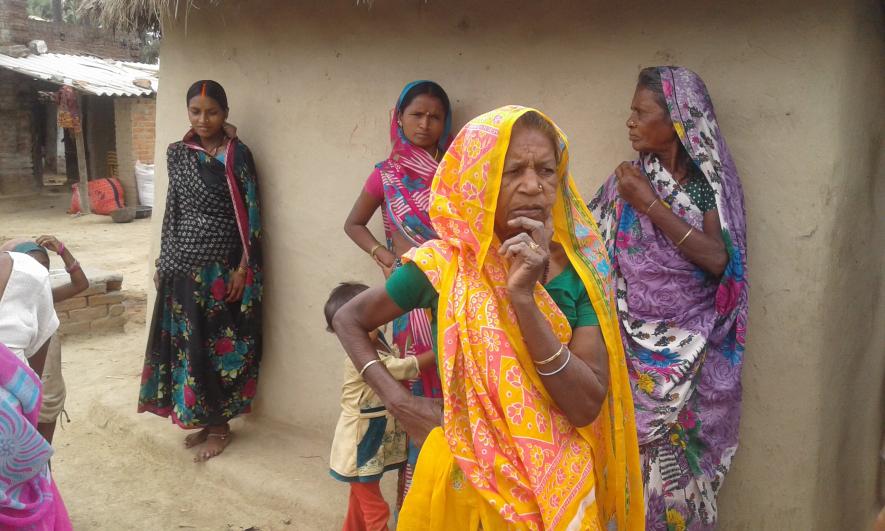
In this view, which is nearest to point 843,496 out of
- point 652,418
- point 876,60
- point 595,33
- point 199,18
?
point 652,418

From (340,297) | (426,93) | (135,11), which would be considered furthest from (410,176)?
(135,11)

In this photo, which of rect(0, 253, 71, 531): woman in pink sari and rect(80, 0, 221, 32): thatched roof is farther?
rect(80, 0, 221, 32): thatched roof

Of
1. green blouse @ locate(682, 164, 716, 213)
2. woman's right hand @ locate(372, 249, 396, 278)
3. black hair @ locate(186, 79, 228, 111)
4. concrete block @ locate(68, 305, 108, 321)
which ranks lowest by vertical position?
concrete block @ locate(68, 305, 108, 321)

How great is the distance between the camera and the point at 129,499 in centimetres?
404

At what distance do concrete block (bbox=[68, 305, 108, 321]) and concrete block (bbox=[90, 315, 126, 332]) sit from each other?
0.05 m

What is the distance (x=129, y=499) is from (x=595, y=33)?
3.45 m

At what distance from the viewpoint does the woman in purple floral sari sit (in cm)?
256

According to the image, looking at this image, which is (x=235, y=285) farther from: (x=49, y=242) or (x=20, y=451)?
(x=20, y=451)

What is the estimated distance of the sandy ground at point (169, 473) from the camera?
3805 mm

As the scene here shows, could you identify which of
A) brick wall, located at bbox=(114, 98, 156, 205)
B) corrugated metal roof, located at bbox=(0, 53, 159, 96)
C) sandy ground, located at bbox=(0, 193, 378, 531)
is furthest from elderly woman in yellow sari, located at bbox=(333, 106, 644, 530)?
brick wall, located at bbox=(114, 98, 156, 205)

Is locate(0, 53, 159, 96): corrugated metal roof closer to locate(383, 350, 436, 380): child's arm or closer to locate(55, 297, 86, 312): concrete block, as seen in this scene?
locate(55, 297, 86, 312): concrete block

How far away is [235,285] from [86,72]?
12662 millimetres

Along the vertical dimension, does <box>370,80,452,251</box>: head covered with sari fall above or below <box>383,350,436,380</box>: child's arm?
above

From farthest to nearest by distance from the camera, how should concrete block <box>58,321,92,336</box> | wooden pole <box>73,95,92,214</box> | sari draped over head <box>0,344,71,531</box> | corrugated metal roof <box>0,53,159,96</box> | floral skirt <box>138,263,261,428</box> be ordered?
wooden pole <box>73,95,92,214</box>, corrugated metal roof <box>0,53,159,96</box>, concrete block <box>58,321,92,336</box>, floral skirt <box>138,263,261,428</box>, sari draped over head <box>0,344,71,531</box>
